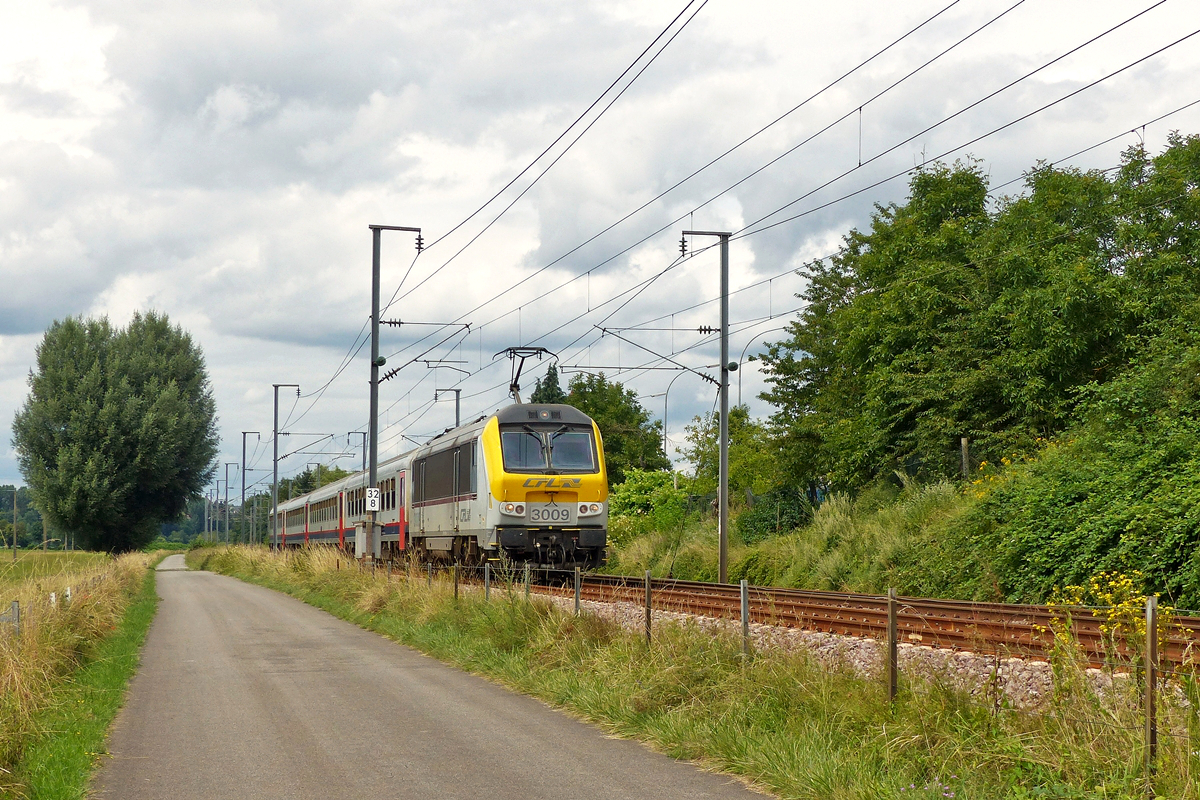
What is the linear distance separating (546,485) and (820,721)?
50.7 ft

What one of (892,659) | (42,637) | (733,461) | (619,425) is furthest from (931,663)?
(619,425)

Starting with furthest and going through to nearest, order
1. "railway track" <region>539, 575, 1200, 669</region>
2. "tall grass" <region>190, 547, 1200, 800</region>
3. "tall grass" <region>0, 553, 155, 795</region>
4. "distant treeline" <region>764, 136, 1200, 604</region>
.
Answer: "distant treeline" <region>764, 136, 1200, 604</region>, "railway track" <region>539, 575, 1200, 669</region>, "tall grass" <region>0, 553, 155, 795</region>, "tall grass" <region>190, 547, 1200, 800</region>

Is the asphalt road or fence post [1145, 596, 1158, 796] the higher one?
fence post [1145, 596, 1158, 796]

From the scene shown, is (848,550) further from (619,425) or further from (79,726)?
(619,425)

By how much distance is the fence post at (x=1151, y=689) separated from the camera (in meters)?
6.63

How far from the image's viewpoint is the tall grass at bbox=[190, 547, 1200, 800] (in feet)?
22.9

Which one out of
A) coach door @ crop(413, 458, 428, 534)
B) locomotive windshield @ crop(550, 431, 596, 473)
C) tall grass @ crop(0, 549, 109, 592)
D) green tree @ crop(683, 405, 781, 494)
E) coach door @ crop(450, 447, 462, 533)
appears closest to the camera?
tall grass @ crop(0, 549, 109, 592)

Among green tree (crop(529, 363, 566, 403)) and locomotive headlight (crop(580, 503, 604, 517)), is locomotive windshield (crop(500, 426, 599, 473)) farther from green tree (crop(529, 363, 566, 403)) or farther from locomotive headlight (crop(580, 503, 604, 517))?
green tree (crop(529, 363, 566, 403))

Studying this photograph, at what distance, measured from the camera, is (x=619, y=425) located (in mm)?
77625

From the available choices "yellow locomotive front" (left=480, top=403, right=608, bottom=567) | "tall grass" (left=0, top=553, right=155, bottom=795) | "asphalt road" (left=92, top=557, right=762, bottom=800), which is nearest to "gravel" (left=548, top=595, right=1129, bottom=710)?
"asphalt road" (left=92, top=557, right=762, bottom=800)

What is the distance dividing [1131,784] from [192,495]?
53.6m

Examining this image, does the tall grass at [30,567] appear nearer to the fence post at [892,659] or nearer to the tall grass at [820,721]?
the tall grass at [820,721]

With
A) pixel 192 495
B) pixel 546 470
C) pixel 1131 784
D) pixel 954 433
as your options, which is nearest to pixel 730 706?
pixel 1131 784

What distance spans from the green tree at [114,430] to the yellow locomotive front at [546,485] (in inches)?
1252
